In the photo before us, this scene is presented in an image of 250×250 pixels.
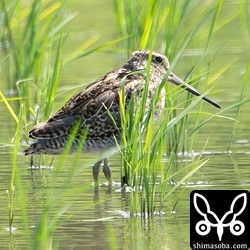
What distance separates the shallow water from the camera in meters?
7.20

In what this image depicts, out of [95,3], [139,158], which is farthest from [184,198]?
[95,3]

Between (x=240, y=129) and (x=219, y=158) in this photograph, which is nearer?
(x=219, y=158)

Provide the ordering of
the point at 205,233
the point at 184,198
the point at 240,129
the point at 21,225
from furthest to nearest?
the point at 240,129
the point at 184,198
the point at 21,225
the point at 205,233

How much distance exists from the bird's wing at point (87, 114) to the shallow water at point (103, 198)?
307mm

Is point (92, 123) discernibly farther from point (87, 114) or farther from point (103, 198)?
point (103, 198)

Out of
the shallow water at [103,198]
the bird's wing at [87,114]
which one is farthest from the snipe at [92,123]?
the shallow water at [103,198]

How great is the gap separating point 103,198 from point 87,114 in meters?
0.91

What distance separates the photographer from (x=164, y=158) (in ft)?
31.3

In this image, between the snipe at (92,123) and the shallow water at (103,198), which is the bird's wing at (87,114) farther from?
the shallow water at (103,198)

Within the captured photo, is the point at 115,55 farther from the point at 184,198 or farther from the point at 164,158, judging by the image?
the point at 184,198

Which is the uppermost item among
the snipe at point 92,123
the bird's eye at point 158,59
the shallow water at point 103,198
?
the bird's eye at point 158,59

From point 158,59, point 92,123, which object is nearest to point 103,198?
point 92,123

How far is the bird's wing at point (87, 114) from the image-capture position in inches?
358

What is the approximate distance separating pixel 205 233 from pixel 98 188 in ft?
5.94
